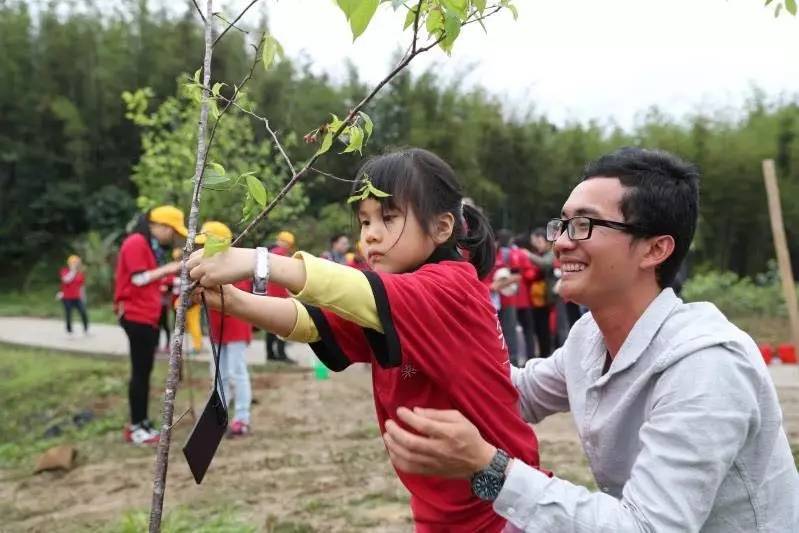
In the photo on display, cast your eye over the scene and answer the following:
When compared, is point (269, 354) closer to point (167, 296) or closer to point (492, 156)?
point (167, 296)

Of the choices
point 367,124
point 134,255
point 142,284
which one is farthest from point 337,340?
point 134,255

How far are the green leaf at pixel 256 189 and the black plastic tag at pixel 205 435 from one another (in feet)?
1.53

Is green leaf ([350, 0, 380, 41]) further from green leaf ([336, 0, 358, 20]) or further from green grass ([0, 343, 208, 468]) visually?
green grass ([0, 343, 208, 468])

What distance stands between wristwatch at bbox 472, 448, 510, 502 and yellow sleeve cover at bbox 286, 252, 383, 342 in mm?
351

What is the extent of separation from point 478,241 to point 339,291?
74 centimetres

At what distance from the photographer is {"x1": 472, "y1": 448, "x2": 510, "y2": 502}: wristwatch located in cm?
147

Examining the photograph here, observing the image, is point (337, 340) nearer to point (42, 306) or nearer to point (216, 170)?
point (216, 170)

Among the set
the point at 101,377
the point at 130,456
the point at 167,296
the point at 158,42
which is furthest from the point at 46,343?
the point at 158,42

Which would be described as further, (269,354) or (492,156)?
(492,156)

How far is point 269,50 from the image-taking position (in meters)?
1.72

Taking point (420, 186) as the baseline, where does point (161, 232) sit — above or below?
A: below

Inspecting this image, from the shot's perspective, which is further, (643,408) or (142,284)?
(142,284)

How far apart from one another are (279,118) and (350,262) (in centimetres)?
1539

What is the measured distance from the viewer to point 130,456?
5.88 m
